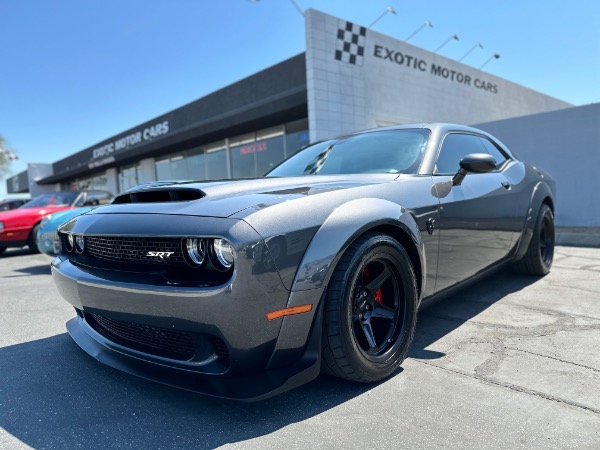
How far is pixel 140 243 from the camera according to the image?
188 centimetres

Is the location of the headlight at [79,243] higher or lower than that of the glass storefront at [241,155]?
lower

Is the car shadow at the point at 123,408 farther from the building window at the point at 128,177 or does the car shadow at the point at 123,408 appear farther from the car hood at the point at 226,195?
the building window at the point at 128,177

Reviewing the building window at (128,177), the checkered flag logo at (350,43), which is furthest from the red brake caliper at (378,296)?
the building window at (128,177)

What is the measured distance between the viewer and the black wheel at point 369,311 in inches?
72.3

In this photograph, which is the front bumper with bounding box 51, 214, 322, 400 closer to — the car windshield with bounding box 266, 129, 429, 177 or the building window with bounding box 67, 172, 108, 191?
the car windshield with bounding box 266, 129, 429, 177

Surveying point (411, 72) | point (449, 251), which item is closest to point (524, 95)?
point (411, 72)

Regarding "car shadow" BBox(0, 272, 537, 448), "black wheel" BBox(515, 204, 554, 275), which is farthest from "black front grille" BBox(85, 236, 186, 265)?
"black wheel" BBox(515, 204, 554, 275)

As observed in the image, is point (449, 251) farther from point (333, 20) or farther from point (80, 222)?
point (333, 20)

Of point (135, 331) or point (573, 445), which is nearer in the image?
point (573, 445)

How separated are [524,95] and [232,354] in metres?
19.2

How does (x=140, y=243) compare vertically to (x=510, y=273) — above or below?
above

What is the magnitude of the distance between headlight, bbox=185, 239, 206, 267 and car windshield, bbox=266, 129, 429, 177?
1329mm

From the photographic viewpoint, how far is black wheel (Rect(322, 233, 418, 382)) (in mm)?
1836

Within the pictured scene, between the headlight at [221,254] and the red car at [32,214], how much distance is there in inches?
291
